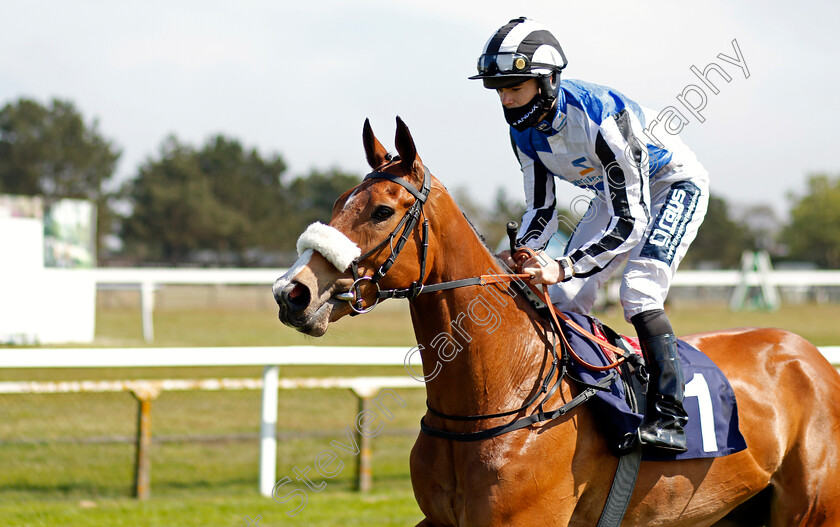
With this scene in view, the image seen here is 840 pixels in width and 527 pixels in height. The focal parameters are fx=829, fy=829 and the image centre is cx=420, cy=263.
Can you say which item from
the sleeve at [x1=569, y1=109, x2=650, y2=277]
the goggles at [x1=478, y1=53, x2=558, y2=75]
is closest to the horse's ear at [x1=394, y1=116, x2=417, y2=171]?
the goggles at [x1=478, y1=53, x2=558, y2=75]

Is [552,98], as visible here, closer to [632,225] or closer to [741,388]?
[632,225]

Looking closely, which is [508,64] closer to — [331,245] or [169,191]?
[331,245]

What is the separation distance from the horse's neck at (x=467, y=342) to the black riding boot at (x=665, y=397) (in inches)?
18.7

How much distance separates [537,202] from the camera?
3.50 m

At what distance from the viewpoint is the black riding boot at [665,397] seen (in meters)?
2.99

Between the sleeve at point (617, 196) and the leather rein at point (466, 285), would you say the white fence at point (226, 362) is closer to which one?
the leather rein at point (466, 285)

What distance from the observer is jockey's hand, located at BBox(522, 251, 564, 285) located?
9.72 feet

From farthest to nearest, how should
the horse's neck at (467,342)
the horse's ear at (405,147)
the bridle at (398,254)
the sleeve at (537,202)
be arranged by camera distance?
1. the sleeve at (537,202)
2. the horse's neck at (467,342)
3. the horse's ear at (405,147)
4. the bridle at (398,254)

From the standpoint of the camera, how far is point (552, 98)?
3.04 m

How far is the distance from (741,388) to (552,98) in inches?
56.5

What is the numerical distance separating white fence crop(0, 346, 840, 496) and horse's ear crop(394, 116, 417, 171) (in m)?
3.07

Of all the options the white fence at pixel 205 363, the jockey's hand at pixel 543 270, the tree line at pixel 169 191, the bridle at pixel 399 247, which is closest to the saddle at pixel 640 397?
the jockey's hand at pixel 543 270

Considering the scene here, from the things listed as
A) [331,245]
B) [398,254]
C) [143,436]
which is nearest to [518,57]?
[398,254]

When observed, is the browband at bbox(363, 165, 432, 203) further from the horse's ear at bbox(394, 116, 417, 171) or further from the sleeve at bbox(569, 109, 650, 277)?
the sleeve at bbox(569, 109, 650, 277)
